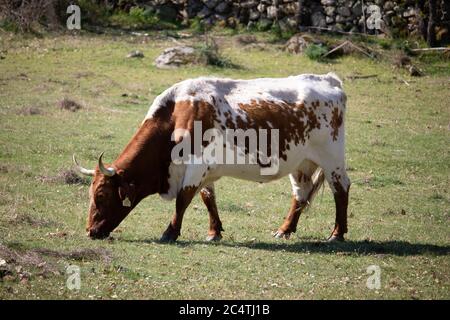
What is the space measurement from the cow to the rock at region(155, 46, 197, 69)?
14.6 meters

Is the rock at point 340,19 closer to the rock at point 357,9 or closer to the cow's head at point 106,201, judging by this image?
the rock at point 357,9

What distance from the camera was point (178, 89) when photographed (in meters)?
14.1

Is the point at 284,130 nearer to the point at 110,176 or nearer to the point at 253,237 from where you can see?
the point at 253,237

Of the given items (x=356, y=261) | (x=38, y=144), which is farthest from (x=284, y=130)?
(x=38, y=144)

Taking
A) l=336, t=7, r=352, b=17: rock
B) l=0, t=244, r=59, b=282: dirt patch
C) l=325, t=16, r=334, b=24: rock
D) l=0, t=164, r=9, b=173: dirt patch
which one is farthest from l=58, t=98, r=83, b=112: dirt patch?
l=336, t=7, r=352, b=17: rock

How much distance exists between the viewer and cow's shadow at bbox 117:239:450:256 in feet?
Result: 44.0

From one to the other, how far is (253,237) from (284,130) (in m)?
1.81

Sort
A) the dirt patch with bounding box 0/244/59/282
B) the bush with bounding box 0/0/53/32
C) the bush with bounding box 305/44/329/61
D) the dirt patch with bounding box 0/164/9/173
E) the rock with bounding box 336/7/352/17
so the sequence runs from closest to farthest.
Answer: the dirt patch with bounding box 0/244/59/282 → the dirt patch with bounding box 0/164/9/173 → the bush with bounding box 0/0/53/32 → the bush with bounding box 305/44/329/61 → the rock with bounding box 336/7/352/17

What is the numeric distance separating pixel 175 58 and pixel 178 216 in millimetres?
16636

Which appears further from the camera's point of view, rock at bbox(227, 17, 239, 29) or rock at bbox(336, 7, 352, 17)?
rock at bbox(227, 17, 239, 29)

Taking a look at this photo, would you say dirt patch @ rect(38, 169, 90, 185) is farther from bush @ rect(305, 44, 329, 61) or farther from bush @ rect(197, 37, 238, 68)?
bush @ rect(305, 44, 329, 61)

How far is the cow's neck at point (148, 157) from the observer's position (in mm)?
13648

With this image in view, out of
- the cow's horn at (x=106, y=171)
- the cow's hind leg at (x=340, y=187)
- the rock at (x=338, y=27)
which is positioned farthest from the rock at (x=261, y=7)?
the cow's horn at (x=106, y=171)

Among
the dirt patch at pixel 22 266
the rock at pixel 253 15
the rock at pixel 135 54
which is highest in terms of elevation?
the dirt patch at pixel 22 266
